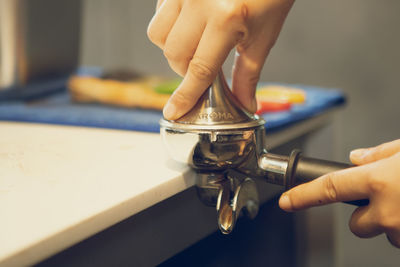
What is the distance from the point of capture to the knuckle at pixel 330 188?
1.06 ft

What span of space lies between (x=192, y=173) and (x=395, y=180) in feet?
0.54

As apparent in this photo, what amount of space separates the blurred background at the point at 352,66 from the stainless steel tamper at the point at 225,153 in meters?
0.99

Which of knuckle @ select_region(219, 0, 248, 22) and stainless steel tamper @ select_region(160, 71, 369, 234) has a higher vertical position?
knuckle @ select_region(219, 0, 248, 22)

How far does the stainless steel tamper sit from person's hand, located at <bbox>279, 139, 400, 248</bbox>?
0.04 feet

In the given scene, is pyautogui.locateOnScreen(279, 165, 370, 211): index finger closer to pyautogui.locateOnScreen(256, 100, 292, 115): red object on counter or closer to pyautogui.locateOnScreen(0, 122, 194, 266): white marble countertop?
pyautogui.locateOnScreen(0, 122, 194, 266): white marble countertop

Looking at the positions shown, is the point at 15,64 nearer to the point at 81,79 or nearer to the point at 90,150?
the point at 81,79

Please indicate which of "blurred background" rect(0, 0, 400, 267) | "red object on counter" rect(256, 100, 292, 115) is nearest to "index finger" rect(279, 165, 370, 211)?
"red object on counter" rect(256, 100, 292, 115)

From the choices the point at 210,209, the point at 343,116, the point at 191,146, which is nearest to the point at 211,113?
the point at 191,146

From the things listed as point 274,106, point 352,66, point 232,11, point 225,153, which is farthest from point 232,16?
point 352,66

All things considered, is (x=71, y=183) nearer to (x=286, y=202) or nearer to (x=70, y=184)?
(x=70, y=184)

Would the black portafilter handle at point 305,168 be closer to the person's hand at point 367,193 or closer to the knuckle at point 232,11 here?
the person's hand at point 367,193

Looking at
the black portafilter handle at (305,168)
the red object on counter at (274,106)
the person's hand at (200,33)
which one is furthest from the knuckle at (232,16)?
the red object on counter at (274,106)

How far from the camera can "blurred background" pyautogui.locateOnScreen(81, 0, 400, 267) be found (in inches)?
52.8

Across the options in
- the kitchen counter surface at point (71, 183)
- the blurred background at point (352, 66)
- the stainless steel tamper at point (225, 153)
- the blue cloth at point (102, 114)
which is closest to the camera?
the kitchen counter surface at point (71, 183)
